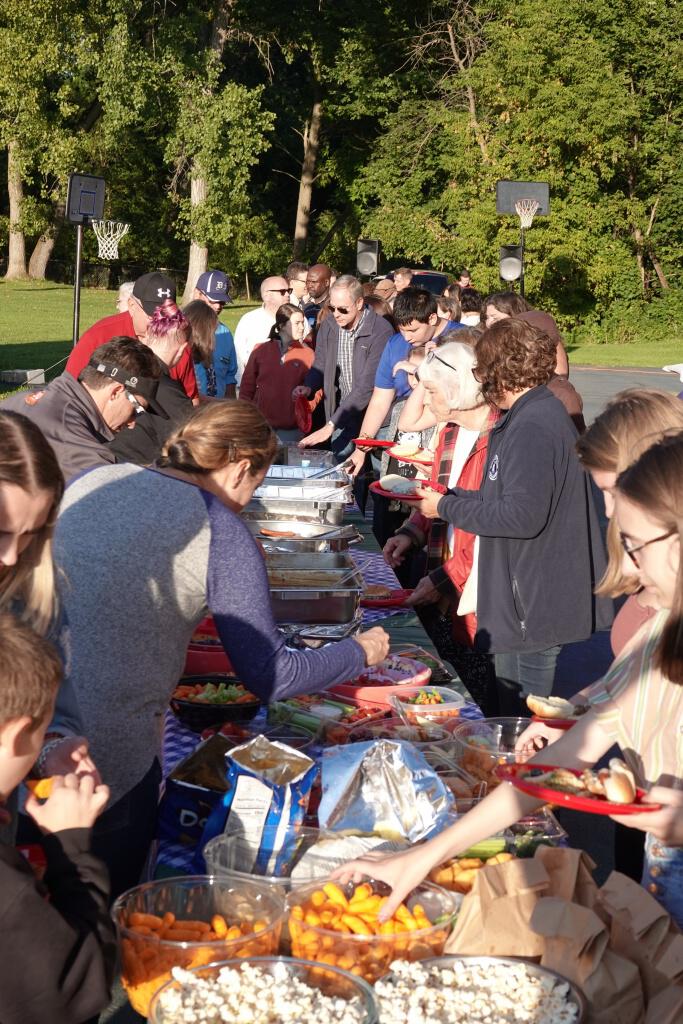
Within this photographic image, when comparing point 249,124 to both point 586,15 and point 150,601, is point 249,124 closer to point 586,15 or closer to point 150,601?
point 586,15

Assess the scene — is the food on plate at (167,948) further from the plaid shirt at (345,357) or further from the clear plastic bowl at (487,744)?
the plaid shirt at (345,357)

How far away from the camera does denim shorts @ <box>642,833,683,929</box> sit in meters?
1.89

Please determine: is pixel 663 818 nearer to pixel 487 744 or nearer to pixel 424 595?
pixel 487 744

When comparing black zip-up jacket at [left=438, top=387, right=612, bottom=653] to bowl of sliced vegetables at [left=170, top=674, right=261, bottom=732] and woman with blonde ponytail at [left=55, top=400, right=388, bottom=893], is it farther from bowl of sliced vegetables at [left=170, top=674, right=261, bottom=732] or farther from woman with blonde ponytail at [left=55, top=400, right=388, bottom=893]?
woman with blonde ponytail at [left=55, top=400, right=388, bottom=893]

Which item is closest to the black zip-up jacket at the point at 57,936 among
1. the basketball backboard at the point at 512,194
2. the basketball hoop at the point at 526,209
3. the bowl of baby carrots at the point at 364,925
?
the bowl of baby carrots at the point at 364,925

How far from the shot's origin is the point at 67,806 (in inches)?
61.8

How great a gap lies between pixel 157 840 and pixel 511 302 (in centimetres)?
434

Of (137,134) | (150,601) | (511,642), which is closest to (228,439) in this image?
(150,601)

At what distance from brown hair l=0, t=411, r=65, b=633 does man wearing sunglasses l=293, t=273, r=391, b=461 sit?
4.87m

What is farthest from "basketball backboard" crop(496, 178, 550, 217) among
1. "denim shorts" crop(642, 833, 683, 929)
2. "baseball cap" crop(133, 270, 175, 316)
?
"denim shorts" crop(642, 833, 683, 929)

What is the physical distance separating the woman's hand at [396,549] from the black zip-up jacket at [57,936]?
3.27 m

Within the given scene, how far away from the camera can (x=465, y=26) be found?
27812 millimetres

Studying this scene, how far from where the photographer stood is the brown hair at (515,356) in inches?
139

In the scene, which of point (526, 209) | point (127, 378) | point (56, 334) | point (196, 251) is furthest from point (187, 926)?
point (196, 251)
